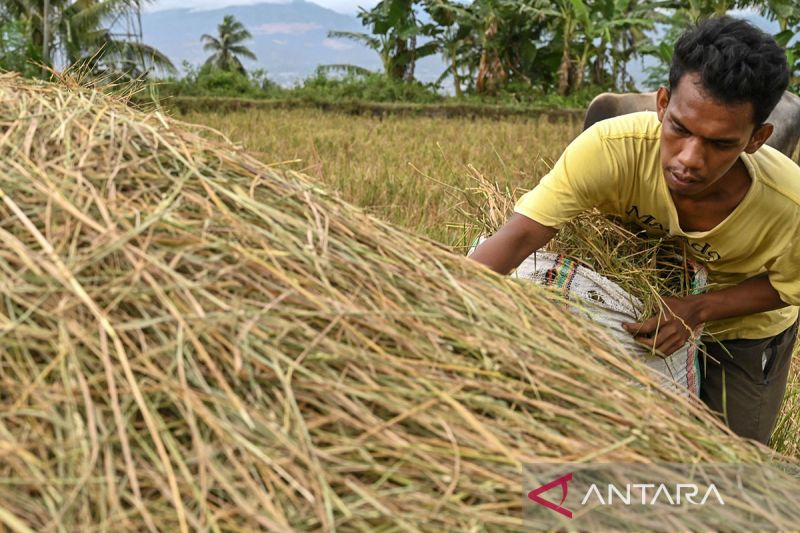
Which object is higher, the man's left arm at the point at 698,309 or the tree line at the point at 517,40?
the tree line at the point at 517,40

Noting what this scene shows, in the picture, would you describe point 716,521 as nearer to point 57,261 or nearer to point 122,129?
point 57,261

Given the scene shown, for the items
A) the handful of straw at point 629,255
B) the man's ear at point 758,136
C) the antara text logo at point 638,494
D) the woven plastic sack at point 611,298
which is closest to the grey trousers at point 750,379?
the woven plastic sack at point 611,298

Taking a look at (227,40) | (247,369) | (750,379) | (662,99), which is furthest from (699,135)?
(227,40)

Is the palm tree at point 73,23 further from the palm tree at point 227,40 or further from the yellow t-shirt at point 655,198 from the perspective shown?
the palm tree at point 227,40

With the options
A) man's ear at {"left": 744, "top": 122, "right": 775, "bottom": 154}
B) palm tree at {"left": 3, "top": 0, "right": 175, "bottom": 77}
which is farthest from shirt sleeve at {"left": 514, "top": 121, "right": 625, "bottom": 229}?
palm tree at {"left": 3, "top": 0, "right": 175, "bottom": 77}

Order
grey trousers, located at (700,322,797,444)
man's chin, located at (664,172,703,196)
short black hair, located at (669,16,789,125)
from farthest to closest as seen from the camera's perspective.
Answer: grey trousers, located at (700,322,797,444), man's chin, located at (664,172,703,196), short black hair, located at (669,16,789,125)

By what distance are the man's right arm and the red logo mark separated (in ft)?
3.20

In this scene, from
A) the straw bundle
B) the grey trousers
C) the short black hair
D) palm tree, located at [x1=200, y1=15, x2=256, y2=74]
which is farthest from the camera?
palm tree, located at [x1=200, y1=15, x2=256, y2=74]

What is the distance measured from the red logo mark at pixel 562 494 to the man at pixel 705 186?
98 cm

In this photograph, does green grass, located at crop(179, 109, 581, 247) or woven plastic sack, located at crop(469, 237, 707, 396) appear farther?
green grass, located at crop(179, 109, 581, 247)

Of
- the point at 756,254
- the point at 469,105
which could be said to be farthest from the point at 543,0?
the point at 756,254

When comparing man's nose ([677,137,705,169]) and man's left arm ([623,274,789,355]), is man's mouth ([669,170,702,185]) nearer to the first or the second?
man's nose ([677,137,705,169])

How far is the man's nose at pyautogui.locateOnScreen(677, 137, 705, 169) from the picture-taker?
1798mm

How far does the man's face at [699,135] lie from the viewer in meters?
1.76
